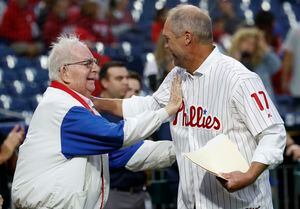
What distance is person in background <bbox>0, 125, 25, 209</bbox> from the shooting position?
7021 mm

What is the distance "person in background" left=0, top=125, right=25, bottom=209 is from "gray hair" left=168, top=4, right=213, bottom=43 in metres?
2.09

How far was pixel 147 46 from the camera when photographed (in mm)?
13148

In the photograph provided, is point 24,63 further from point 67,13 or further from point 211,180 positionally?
point 211,180

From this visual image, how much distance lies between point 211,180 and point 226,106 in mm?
454

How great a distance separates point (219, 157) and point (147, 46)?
8.01 meters

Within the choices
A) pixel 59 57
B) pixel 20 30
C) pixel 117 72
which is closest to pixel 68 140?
pixel 59 57

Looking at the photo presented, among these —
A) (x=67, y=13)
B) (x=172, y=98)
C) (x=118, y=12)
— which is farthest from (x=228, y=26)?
(x=172, y=98)

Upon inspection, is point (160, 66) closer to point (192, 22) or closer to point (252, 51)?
point (252, 51)

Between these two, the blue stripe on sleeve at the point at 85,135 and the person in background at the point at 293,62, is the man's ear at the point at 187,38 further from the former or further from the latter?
the person in background at the point at 293,62

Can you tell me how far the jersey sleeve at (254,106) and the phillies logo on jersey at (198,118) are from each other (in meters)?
0.19

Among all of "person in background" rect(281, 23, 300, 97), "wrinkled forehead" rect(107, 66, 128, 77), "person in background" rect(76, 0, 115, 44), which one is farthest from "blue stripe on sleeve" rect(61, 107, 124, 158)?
"person in background" rect(76, 0, 115, 44)

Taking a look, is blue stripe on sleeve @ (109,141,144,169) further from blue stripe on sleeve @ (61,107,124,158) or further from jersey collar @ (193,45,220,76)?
jersey collar @ (193,45,220,76)

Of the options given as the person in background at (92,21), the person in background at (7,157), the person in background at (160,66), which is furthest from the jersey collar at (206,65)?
the person in background at (92,21)

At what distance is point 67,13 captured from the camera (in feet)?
41.6
